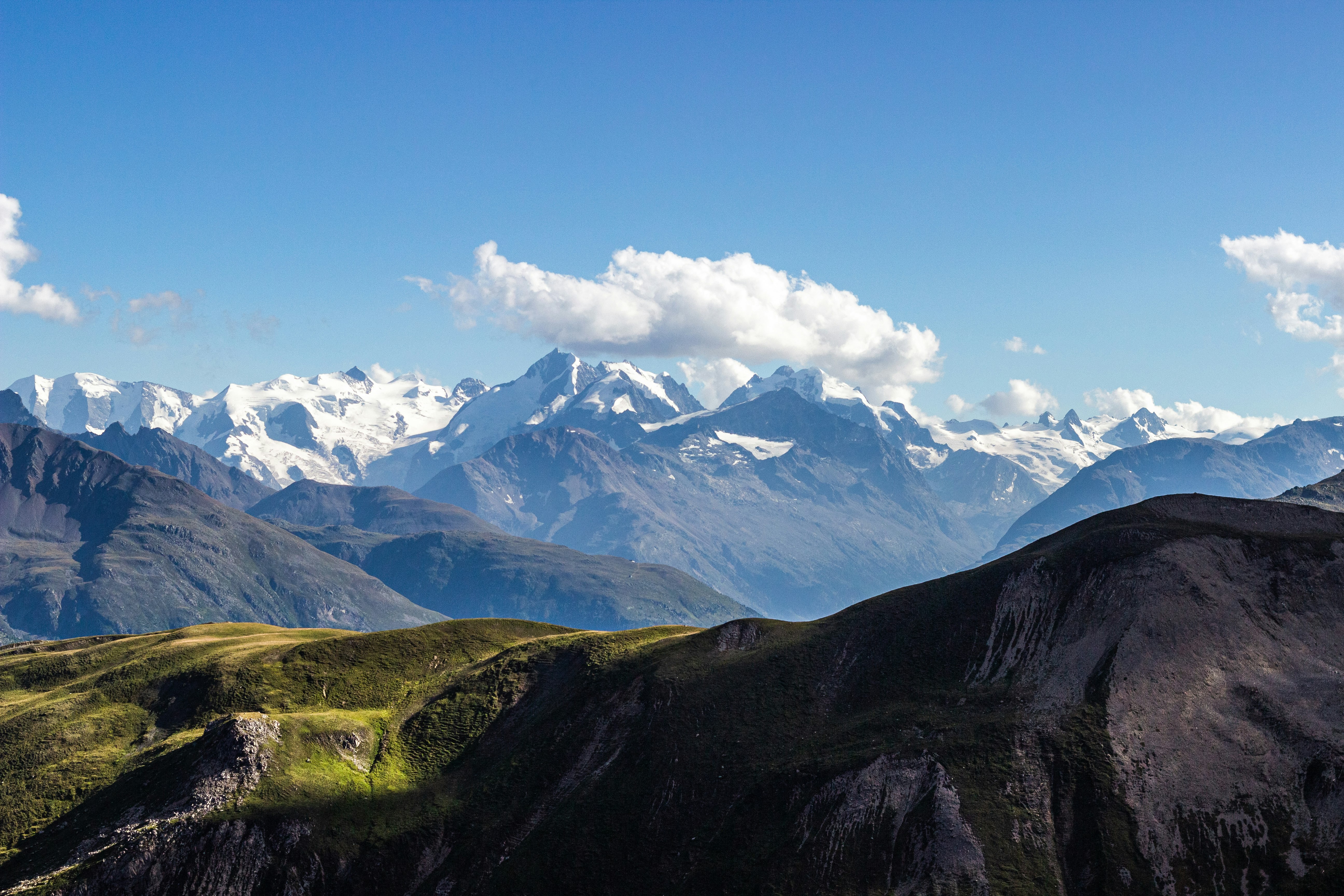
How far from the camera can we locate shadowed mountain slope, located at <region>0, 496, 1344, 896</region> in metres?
120

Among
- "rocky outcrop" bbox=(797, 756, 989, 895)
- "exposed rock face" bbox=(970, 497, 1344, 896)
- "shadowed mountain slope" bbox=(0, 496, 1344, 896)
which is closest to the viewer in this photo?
"exposed rock face" bbox=(970, 497, 1344, 896)

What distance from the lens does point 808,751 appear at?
5536 inches

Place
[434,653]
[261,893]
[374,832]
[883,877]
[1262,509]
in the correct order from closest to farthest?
1. [883,877]
2. [261,893]
3. [374,832]
4. [1262,509]
5. [434,653]

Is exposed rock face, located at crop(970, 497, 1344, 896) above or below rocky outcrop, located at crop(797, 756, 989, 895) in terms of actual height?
above

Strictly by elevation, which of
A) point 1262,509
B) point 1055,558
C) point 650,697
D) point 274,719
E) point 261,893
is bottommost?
point 261,893

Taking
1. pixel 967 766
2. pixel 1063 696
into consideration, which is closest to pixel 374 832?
pixel 967 766

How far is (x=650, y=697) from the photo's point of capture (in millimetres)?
157625

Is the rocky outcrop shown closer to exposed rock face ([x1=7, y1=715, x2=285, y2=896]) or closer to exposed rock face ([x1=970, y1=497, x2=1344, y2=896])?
exposed rock face ([x1=970, y1=497, x2=1344, y2=896])

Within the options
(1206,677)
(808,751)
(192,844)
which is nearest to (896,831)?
(808,751)

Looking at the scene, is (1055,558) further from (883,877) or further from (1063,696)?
(883,877)

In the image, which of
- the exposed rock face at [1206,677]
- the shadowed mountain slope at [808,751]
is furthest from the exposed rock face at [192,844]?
the exposed rock face at [1206,677]

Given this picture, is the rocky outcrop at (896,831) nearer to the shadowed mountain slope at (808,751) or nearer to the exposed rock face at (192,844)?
the shadowed mountain slope at (808,751)

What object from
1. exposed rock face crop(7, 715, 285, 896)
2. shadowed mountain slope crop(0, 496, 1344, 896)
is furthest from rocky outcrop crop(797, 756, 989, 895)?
exposed rock face crop(7, 715, 285, 896)

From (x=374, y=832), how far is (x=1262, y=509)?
151 metres
